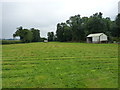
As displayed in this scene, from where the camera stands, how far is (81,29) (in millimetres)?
53188

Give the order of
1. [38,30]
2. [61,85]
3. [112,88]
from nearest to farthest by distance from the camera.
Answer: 1. [112,88]
2. [61,85]
3. [38,30]

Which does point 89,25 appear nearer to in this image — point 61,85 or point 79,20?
point 79,20

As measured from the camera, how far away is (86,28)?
51688mm

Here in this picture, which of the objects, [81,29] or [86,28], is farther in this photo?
[81,29]

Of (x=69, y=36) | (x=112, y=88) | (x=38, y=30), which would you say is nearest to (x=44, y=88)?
(x=112, y=88)

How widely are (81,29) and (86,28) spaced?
2.37 meters

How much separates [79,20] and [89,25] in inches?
457

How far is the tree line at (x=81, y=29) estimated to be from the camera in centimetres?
4728

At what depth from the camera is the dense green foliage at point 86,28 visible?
46.8m

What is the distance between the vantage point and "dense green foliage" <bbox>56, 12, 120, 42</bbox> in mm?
46763

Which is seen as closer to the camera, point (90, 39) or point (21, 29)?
point (90, 39)

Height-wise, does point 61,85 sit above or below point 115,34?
below

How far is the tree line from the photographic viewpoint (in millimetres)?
47281

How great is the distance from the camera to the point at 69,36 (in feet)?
199
